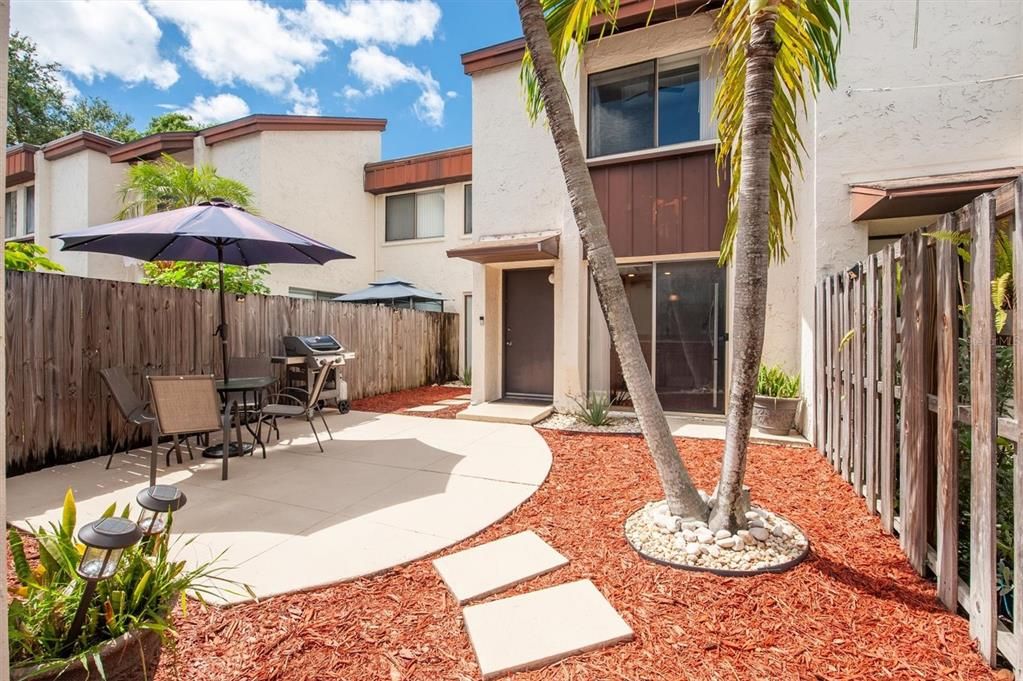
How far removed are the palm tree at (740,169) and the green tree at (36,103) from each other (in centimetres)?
2951

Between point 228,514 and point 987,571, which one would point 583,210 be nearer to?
point 987,571

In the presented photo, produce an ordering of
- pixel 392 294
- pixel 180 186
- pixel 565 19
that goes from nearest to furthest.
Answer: pixel 565 19 < pixel 180 186 < pixel 392 294

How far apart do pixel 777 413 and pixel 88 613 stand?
20.8 ft

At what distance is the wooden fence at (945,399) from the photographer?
196 cm

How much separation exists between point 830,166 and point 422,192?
10.6m

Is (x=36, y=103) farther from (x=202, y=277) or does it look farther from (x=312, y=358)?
(x=312, y=358)

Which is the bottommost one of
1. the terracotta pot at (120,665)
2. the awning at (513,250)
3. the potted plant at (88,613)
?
the terracotta pot at (120,665)

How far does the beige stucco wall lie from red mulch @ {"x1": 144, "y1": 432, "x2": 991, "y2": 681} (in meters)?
10.9

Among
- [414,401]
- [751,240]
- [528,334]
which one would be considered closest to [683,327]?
[528,334]

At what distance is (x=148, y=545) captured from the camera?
6.14 feet

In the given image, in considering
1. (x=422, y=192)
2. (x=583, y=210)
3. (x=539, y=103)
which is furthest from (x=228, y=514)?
(x=422, y=192)

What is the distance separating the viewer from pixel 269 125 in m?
11.8

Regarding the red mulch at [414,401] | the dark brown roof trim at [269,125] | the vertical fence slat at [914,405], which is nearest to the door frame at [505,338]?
the red mulch at [414,401]

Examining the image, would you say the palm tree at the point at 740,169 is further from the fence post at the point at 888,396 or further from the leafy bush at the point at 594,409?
the leafy bush at the point at 594,409
